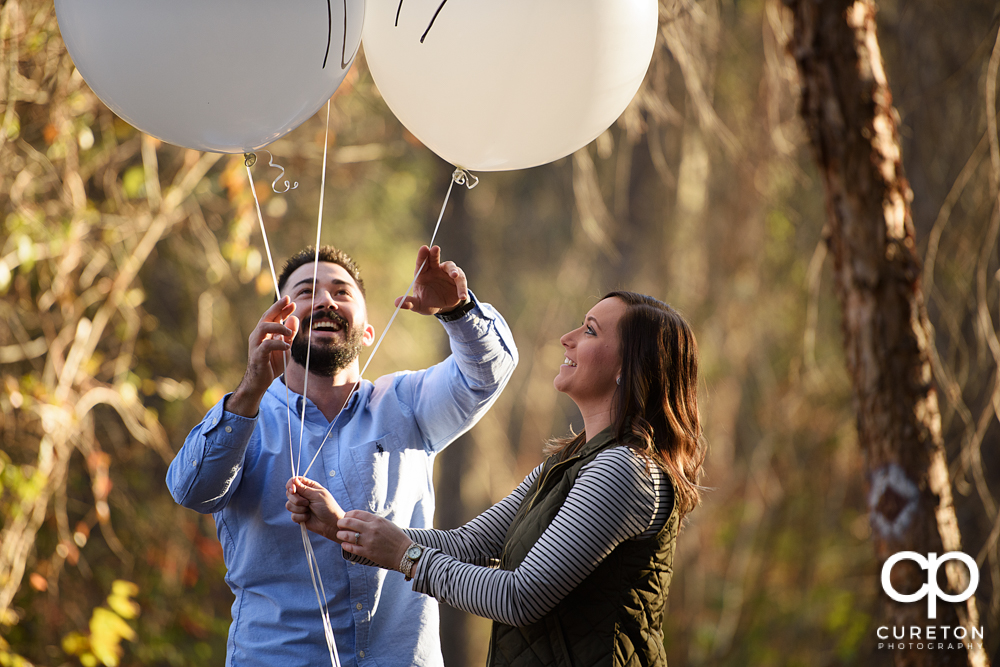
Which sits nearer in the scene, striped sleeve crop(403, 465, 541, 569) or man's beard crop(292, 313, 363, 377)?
striped sleeve crop(403, 465, 541, 569)

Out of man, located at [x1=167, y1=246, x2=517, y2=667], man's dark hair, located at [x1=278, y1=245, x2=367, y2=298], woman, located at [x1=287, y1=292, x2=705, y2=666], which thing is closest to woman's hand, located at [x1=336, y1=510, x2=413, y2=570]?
woman, located at [x1=287, y1=292, x2=705, y2=666]

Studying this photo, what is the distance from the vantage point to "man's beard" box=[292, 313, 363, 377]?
5.31 ft

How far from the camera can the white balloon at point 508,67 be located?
135 centimetres

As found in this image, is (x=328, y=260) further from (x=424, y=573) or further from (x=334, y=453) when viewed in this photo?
(x=424, y=573)

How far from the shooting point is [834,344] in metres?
5.12

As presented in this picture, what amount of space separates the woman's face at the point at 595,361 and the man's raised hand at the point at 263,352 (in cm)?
46

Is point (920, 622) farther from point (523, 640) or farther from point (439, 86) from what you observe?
point (439, 86)

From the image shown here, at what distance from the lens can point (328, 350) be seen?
63.9 inches

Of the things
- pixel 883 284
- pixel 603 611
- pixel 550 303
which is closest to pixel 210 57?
pixel 603 611

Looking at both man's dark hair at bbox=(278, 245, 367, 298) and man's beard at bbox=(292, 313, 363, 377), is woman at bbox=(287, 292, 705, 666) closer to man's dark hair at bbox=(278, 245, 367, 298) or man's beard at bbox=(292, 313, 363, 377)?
man's beard at bbox=(292, 313, 363, 377)

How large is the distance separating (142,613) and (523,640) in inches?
131

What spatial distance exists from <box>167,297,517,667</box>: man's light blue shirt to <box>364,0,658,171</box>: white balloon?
0.37m

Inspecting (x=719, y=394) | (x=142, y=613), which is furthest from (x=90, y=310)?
(x=719, y=394)

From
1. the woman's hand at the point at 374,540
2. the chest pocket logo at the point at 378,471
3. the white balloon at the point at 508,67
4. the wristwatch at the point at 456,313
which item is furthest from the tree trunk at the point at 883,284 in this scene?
the woman's hand at the point at 374,540
